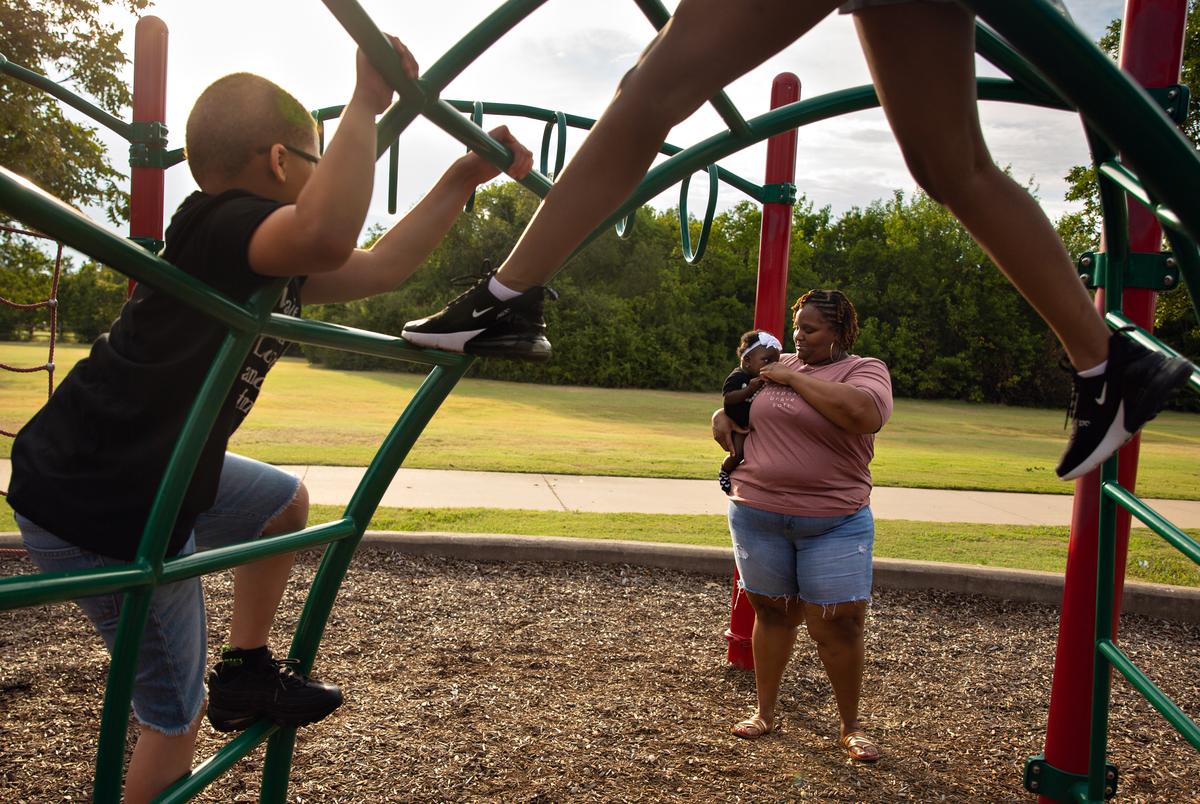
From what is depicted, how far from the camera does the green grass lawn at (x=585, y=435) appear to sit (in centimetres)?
857

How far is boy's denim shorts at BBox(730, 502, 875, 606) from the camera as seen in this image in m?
2.70

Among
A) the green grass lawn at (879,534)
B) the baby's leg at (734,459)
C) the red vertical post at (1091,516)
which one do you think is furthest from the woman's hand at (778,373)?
the green grass lawn at (879,534)

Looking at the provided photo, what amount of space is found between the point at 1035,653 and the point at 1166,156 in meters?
3.40

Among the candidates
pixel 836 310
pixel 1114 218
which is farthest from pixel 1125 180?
pixel 836 310

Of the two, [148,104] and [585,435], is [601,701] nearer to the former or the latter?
[148,104]

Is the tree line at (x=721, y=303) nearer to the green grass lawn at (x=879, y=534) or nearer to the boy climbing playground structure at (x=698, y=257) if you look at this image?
the green grass lawn at (x=879, y=534)

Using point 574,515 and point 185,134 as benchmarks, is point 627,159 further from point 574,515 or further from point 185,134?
point 574,515

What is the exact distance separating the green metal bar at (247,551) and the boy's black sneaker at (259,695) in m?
0.25

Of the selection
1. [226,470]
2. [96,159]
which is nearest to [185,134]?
[226,470]

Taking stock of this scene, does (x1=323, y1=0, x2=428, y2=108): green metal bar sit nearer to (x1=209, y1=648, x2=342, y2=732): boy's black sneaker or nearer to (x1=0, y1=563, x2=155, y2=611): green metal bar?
(x1=0, y1=563, x2=155, y2=611): green metal bar

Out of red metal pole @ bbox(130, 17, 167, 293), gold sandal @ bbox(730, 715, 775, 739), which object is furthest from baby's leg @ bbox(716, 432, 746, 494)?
red metal pole @ bbox(130, 17, 167, 293)

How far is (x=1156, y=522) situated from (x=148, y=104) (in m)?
3.03

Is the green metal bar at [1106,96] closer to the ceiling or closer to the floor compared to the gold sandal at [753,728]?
closer to the ceiling

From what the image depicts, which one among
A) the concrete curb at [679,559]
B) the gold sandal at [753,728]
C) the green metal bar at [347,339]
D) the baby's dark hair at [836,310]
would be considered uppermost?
the baby's dark hair at [836,310]
